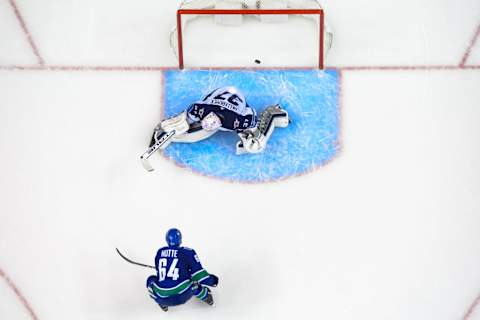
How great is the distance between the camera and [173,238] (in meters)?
6.31

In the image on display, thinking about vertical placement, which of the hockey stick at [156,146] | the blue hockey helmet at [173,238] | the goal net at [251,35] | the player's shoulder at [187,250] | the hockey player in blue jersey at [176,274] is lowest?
the hockey player in blue jersey at [176,274]

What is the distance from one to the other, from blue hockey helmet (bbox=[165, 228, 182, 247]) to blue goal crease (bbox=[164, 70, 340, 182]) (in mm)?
724

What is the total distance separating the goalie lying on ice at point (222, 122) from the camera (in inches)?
266

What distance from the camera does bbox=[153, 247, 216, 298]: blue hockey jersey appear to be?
20.6 ft

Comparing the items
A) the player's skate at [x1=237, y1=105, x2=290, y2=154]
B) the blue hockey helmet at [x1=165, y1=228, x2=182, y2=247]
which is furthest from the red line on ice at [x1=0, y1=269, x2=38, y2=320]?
the player's skate at [x1=237, y1=105, x2=290, y2=154]

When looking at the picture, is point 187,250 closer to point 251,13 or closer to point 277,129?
point 277,129

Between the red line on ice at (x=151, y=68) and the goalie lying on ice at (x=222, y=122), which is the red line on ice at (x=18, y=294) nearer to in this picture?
the goalie lying on ice at (x=222, y=122)

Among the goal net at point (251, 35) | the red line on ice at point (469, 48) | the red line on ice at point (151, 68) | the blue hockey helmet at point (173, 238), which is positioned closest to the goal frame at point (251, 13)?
the goal net at point (251, 35)

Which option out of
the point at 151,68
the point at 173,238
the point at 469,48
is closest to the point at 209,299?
the point at 173,238

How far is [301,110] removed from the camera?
7160 mm

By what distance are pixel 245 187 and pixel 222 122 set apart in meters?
0.43

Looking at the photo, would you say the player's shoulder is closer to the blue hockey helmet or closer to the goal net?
the blue hockey helmet

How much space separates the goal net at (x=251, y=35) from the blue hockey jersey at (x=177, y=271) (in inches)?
58.9

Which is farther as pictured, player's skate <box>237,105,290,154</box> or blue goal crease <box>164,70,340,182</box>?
blue goal crease <box>164,70,340,182</box>
